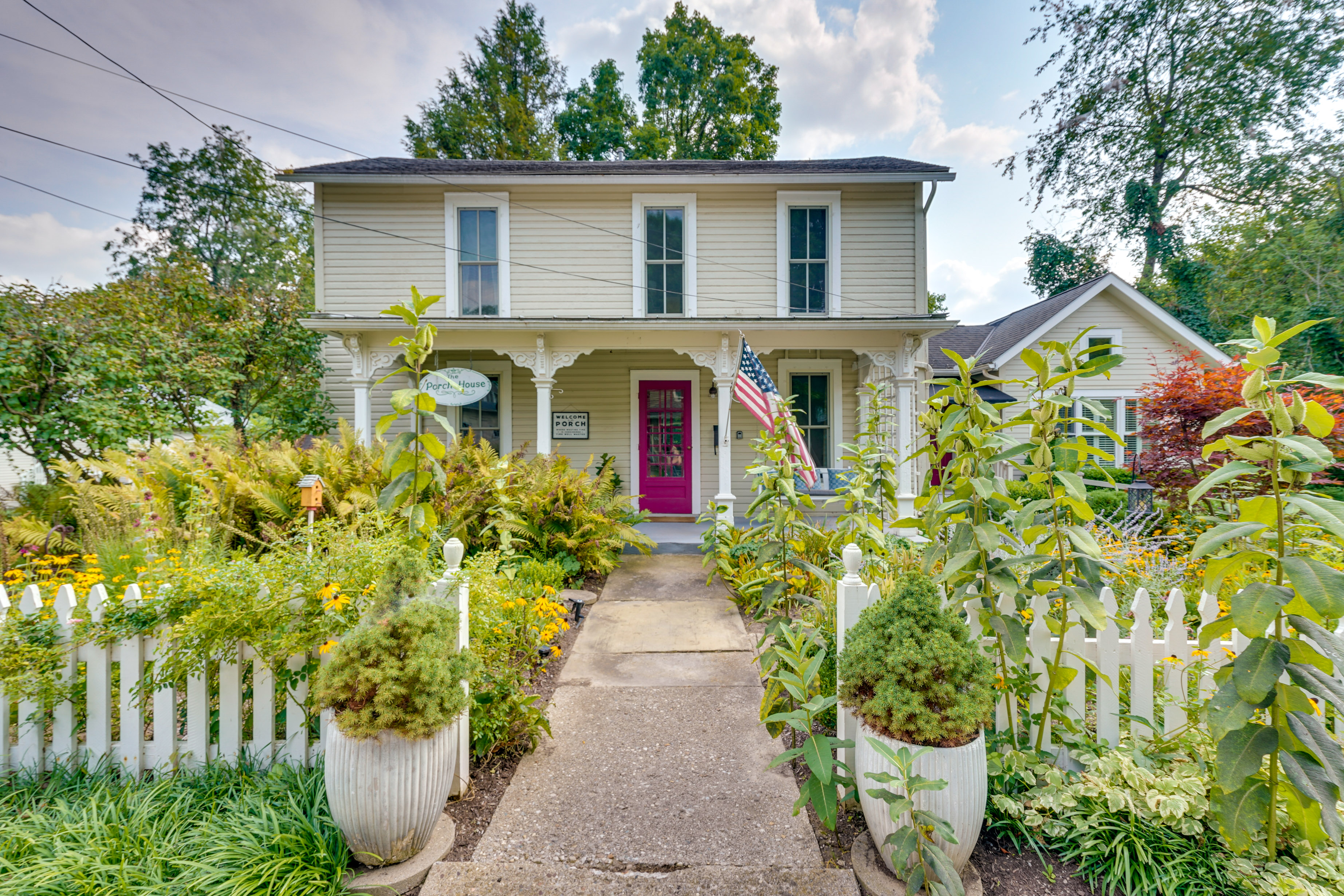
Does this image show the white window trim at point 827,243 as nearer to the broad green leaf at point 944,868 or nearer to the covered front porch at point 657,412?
the covered front porch at point 657,412

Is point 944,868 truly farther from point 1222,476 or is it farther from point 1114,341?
point 1114,341

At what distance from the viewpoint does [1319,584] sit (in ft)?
4.77

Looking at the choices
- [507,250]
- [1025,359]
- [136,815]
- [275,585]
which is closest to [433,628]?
[275,585]

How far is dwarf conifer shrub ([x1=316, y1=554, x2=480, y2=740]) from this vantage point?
1.73 meters

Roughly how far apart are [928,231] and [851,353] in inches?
86.1

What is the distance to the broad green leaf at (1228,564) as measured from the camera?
154cm

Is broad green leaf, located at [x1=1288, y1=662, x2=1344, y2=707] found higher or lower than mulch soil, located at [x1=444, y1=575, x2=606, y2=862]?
higher

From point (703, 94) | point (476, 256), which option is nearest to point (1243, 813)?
point (476, 256)

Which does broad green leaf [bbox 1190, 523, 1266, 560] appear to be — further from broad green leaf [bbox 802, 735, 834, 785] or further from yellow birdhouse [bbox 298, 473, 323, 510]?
yellow birdhouse [bbox 298, 473, 323, 510]

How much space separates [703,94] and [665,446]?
1471 cm

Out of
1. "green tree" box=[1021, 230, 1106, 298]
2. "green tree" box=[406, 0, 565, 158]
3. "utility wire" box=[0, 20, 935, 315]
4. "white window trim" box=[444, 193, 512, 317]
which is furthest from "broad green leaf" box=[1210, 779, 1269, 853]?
"green tree" box=[1021, 230, 1106, 298]

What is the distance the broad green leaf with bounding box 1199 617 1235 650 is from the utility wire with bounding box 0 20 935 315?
7.45 meters

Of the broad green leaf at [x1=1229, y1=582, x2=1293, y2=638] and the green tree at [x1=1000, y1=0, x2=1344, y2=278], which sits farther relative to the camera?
the green tree at [x1=1000, y1=0, x2=1344, y2=278]

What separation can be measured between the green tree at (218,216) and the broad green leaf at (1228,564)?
2181 cm
